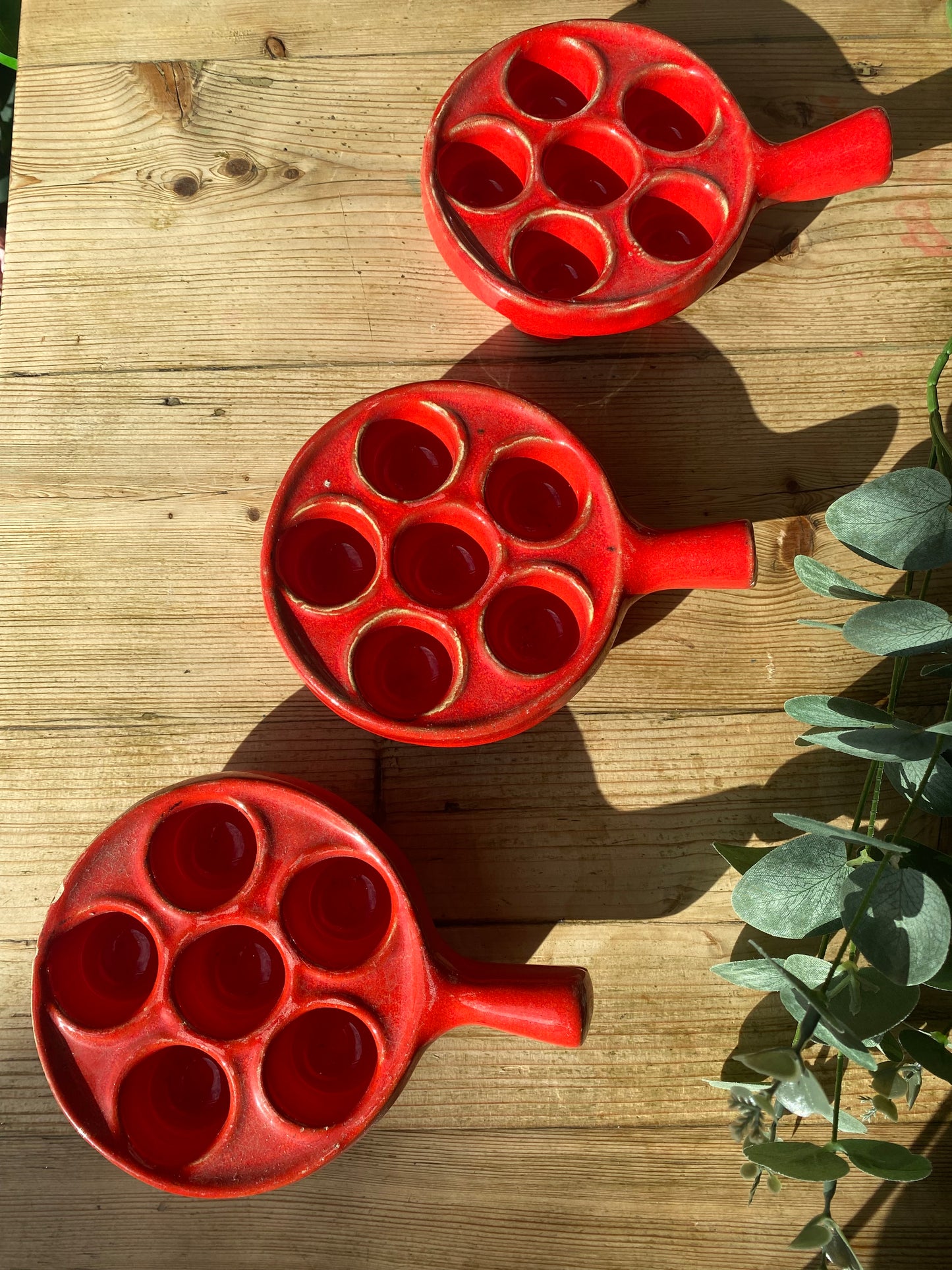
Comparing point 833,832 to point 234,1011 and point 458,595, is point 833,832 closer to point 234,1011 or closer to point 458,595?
point 458,595

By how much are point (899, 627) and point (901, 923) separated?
0.53 ft

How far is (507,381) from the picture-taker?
767mm

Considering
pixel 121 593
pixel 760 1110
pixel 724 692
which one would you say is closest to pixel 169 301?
pixel 121 593

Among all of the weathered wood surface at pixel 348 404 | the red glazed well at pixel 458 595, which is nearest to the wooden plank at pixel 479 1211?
the weathered wood surface at pixel 348 404

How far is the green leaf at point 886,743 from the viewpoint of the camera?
53 centimetres

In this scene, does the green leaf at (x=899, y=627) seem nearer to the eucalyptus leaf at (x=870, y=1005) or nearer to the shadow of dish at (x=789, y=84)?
the eucalyptus leaf at (x=870, y=1005)

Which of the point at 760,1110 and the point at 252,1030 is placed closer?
the point at 760,1110

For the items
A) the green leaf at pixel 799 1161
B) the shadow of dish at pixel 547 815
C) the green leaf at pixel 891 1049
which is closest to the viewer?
the green leaf at pixel 799 1161

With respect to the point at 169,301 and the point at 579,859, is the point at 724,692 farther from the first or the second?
the point at 169,301

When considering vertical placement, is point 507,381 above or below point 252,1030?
→ above

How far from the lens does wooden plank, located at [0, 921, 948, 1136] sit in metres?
0.73

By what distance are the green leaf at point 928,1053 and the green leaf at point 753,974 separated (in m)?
0.10

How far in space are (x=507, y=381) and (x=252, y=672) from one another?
0.99 ft

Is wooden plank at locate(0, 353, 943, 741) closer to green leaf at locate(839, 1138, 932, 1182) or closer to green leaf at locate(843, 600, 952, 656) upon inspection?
green leaf at locate(843, 600, 952, 656)
